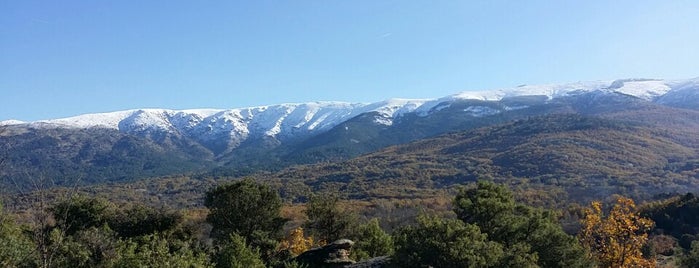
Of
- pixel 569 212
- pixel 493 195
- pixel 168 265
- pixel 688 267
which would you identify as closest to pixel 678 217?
pixel 569 212

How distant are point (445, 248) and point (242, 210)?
109 ft

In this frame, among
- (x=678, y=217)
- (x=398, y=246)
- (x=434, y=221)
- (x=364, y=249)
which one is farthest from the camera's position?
(x=678, y=217)

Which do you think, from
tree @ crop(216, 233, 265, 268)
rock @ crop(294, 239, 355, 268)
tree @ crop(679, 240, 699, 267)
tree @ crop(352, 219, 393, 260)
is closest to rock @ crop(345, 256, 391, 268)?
rock @ crop(294, 239, 355, 268)

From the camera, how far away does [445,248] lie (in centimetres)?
3412

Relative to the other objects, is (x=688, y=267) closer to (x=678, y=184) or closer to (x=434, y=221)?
(x=434, y=221)

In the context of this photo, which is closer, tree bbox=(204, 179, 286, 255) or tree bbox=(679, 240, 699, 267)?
tree bbox=(679, 240, 699, 267)

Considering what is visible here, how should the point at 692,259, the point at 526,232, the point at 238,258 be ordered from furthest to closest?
1. the point at 692,259
2. the point at 526,232
3. the point at 238,258

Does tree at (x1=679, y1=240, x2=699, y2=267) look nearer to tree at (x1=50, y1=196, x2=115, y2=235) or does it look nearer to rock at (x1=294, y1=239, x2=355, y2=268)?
rock at (x1=294, y1=239, x2=355, y2=268)

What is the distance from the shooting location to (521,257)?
35031 mm

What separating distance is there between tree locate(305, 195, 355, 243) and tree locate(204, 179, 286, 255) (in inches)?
186

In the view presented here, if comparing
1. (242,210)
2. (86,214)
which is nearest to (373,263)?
(242,210)

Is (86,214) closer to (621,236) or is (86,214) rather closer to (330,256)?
(330,256)

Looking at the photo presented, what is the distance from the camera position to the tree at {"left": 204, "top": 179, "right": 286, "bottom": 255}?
61.2 meters

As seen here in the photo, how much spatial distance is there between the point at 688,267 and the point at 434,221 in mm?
28807
